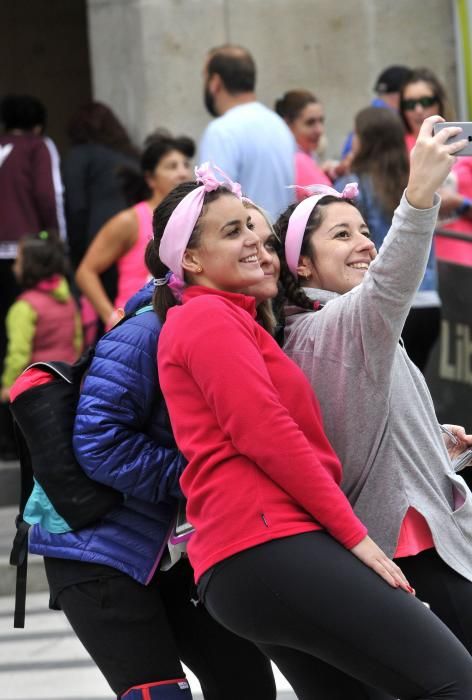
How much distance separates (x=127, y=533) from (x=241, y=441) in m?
0.64

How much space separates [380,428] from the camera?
10.8ft

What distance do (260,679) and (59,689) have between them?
78.3 inches

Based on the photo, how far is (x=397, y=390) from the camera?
334 centimetres

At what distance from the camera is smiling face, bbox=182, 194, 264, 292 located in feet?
10.9

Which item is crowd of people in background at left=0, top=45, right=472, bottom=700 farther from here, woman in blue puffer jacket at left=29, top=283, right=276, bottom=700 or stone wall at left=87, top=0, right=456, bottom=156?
stone wall at left=87, top=0, right=456, bottom=156

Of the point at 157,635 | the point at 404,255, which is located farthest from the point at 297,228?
the point at 157,635

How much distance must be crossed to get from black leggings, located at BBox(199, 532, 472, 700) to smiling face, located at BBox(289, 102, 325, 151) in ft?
17.7

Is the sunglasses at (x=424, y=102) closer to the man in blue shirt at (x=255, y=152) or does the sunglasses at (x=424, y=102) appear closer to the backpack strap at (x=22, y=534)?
the man in blue shirt at (x=255, y=152)

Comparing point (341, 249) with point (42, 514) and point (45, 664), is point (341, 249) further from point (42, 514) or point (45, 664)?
point (45, 664)

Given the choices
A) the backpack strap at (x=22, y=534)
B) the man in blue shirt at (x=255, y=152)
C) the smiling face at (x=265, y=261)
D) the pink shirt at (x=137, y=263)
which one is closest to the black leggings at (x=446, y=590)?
the smiling face at (x=265, y=261)

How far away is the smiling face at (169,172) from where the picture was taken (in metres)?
7.06

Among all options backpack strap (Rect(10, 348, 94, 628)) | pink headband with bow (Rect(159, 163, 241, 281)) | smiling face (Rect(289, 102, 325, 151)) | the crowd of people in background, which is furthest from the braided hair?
smiling face (Rect(289, 102, 325, 151))

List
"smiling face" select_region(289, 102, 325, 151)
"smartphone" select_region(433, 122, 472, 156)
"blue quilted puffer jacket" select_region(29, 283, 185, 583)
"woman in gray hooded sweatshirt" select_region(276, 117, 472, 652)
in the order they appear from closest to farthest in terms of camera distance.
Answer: "smartphone" select_region(433, 122, 472, 156) < "woman in gray hooded sweatshirt" select_region(276, 117, 472, 652) < "blue quilted puffer jacket" select_region(29, 283, 185, 583) < "smiling face" select_region(289, 102, 325, 151)

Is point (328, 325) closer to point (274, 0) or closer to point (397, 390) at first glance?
point (397, 390)
